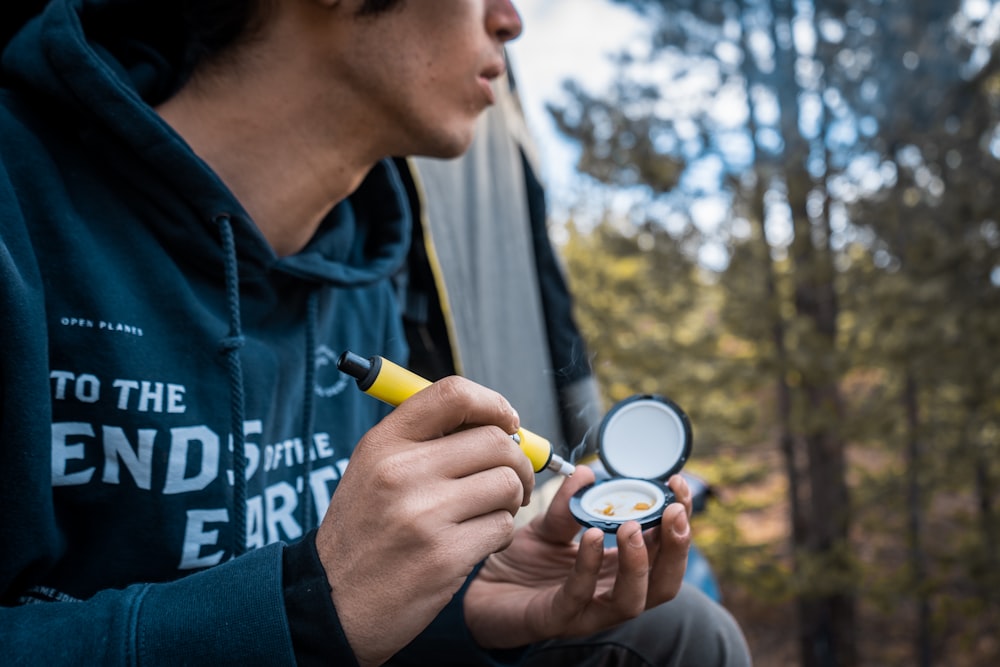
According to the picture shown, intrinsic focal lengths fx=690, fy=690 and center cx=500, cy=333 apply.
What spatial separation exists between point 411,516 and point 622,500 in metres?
0.46

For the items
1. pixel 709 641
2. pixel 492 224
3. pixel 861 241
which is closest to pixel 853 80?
pixel 861 241

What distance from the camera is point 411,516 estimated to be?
75 centimetres

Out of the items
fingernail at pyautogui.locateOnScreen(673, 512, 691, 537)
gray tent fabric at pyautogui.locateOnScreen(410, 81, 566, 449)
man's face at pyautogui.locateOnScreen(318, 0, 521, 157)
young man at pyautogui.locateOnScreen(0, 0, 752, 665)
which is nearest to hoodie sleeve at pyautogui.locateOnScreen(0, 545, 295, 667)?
young man at pyautogui.locateOnScreen(0, 0, 752, 665)

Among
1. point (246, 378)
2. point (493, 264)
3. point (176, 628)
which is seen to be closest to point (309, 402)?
point (246, 378)

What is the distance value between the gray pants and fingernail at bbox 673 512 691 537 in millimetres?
413

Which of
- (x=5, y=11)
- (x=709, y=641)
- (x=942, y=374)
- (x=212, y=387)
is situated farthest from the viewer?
(x=942, y=374)

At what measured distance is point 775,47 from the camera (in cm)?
497

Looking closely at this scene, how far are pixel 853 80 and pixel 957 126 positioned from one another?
0.76m

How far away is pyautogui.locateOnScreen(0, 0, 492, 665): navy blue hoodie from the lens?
0.96 meters

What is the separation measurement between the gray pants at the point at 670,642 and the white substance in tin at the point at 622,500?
34 cm

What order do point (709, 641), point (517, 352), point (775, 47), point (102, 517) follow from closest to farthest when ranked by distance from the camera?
point (102, 517), point (709, 641), point (517, 352), point (775, 47)

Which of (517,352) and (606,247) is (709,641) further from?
(606,247)

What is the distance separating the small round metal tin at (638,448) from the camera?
112 centimetres

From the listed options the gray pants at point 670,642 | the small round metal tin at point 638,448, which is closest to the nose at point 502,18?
the small round metal tin at point 638,448
